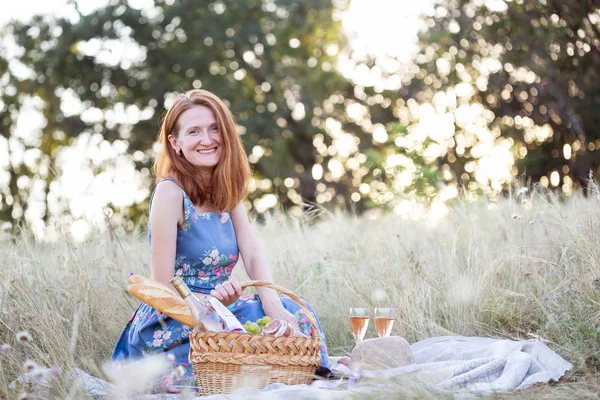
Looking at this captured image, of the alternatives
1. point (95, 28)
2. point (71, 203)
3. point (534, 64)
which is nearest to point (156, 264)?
point (71, 203)

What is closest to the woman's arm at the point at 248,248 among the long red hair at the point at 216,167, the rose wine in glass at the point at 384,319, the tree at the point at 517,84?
the long red hair at the point at 216,167

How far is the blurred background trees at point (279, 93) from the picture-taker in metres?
14.5

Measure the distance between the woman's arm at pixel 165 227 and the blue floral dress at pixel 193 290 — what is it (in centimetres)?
6

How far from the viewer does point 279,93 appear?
18.0m

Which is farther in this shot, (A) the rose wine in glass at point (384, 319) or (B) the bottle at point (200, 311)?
(A) the rose wine in glass at point (384, 319)

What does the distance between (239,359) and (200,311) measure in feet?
0.97

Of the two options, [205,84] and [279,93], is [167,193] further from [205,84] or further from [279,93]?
[279,93]

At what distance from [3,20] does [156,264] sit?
1575cm

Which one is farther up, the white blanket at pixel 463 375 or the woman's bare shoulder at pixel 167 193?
the woman's bare shoulder at pixel 167 193

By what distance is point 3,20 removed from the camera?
17.2 metres

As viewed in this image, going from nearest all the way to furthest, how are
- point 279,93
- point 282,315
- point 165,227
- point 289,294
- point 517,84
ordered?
1. point 289,294
2. point 165,227
3. point 282,315
4. point 517,84
5. point 279,93

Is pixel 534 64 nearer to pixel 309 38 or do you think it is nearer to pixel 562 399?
pixel 309 38

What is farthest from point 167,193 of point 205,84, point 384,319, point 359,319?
point 205,84

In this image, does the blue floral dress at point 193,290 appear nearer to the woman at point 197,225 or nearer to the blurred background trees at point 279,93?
the woman at point 197,225
